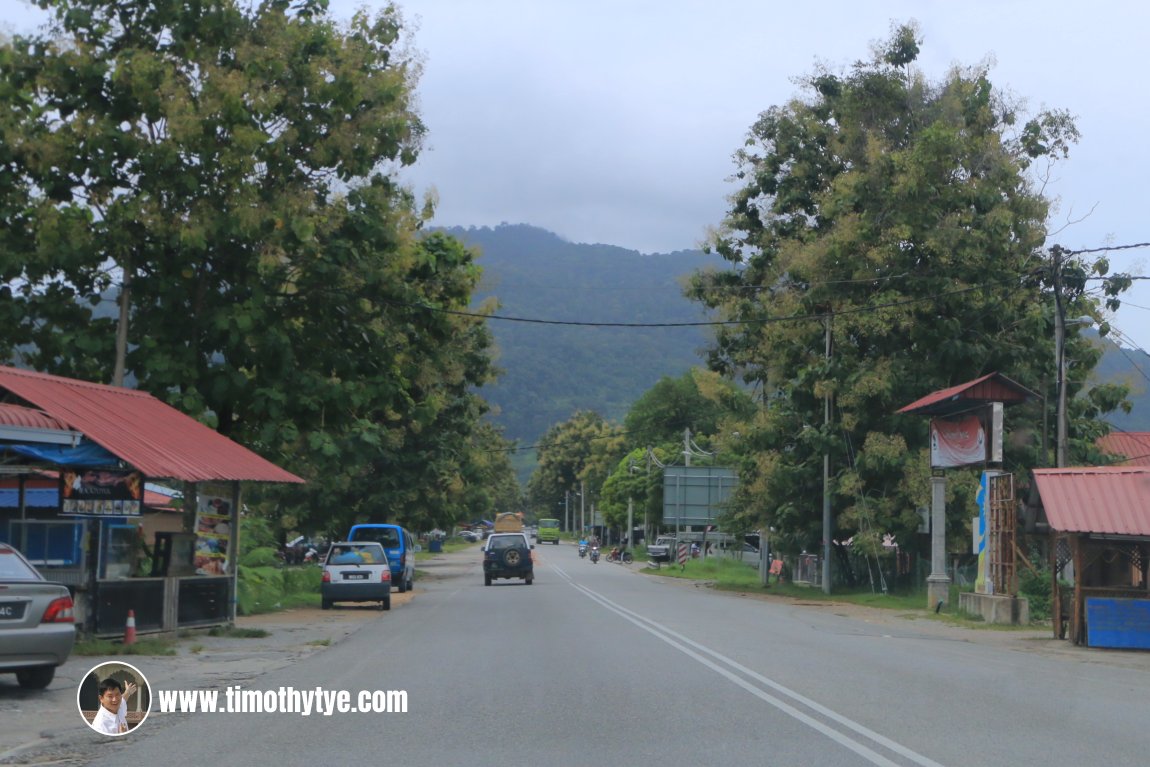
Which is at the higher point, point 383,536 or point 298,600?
point 383,536

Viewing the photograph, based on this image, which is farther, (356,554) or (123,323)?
(356,554)

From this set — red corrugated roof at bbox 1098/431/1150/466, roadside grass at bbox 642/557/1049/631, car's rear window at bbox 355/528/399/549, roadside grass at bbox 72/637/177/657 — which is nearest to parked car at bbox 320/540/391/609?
car's rear window at bbox 355/528/399/549

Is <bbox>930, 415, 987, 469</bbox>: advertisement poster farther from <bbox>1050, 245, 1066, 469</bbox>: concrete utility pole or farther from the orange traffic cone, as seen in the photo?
the orange traffic cone

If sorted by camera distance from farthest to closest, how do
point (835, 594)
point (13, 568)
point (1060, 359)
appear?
point (835, 594)
point (1060, 359)
point (13, 568)

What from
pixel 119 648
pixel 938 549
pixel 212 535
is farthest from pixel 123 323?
pixel 938 549

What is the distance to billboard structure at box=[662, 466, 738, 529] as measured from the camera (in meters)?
62.5

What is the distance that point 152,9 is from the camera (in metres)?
25.0

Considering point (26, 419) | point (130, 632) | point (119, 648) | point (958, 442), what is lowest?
point (119, 648)

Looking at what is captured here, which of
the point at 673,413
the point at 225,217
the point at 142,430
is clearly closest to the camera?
the point at 142,430

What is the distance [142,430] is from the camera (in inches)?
777

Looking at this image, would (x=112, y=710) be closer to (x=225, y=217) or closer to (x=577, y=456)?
(x=225, y=217)

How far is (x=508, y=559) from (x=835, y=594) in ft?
37.4

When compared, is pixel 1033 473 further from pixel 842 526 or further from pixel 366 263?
pixel 842 526

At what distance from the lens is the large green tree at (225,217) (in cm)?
2394
